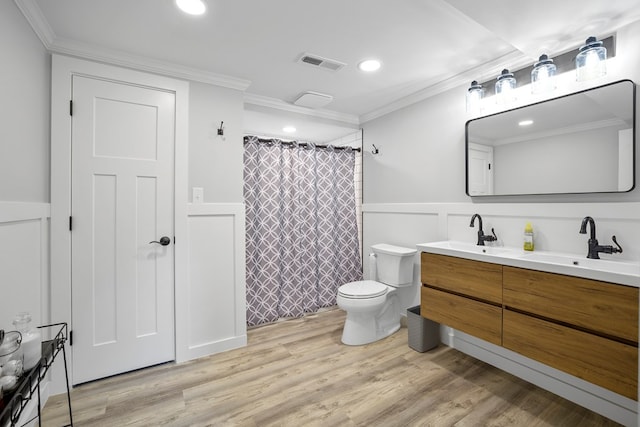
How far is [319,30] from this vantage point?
187 centimetres

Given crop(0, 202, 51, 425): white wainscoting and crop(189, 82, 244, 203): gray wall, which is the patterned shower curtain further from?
crop(0, 202, 51, 425): white wainscoting

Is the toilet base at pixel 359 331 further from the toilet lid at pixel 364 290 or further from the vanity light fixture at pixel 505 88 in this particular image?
the vanity light fixture at pixel 505 88

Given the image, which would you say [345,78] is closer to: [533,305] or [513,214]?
[513,214]

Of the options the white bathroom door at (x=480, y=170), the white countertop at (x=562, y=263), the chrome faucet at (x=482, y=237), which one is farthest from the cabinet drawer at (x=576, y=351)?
the white bathroom door at (x=480, y=170)

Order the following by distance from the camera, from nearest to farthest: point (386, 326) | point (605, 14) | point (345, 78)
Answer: point (605, 14) → point (345, 78) → point (386, 326)

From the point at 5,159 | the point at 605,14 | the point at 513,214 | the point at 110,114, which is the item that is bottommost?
the point at 513,214

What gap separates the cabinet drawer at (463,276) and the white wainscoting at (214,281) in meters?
1.53

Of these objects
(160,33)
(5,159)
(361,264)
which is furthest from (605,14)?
(5,159)

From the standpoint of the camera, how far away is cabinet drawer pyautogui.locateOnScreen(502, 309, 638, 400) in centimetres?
136

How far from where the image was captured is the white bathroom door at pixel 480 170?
7.59 ft

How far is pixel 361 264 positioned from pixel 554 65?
2.56m

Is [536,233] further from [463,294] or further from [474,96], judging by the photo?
[474,96]

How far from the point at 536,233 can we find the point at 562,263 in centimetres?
32

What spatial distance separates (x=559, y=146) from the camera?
1961 millimetres
